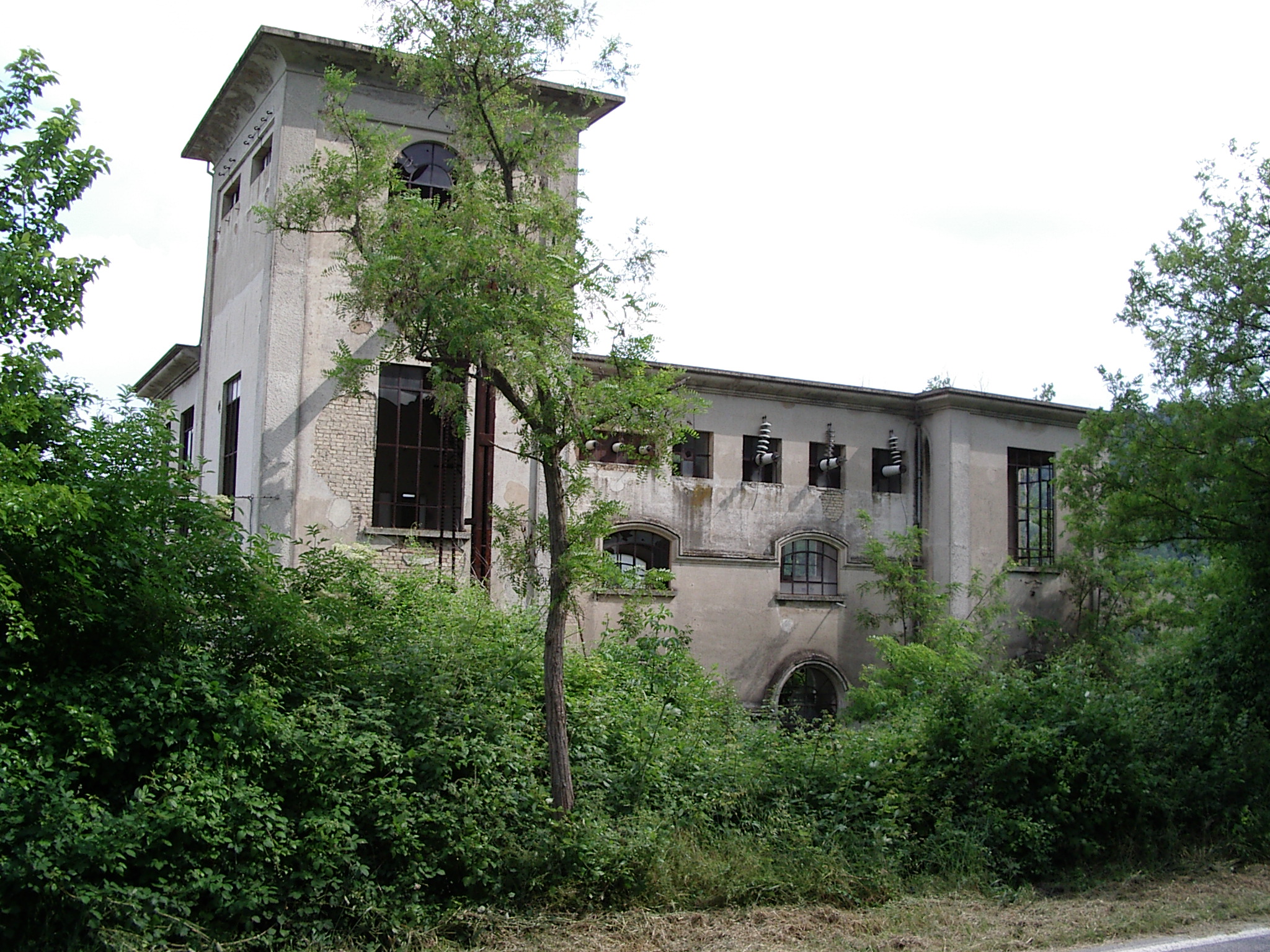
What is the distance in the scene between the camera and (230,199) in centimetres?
2111

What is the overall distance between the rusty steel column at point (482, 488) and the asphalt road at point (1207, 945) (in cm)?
1123

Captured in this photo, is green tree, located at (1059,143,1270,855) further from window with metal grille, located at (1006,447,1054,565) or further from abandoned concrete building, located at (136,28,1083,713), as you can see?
window with metal grille, located at (1006,447,1054,565)

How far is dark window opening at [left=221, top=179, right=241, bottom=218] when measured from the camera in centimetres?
2061

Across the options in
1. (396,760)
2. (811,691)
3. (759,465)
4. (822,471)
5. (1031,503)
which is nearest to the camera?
(396,760)

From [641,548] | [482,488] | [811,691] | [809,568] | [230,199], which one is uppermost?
[230,199]

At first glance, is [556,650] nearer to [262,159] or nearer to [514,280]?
[514,280]

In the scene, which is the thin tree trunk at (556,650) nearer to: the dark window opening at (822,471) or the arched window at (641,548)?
the arched window at (641,548)

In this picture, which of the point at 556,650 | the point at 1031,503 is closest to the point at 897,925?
the point at 556,650

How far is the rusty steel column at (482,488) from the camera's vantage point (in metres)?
17.6

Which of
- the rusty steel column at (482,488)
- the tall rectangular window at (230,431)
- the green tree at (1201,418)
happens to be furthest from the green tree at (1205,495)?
the tall rectangular window at (230,431)

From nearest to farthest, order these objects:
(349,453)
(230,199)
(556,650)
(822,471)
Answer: (556,650), (349,453), (230,199), (822,471)

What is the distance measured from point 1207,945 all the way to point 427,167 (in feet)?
52.9

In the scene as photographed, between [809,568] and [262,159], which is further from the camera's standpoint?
[809,568]

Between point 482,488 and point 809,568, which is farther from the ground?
point 482,488
